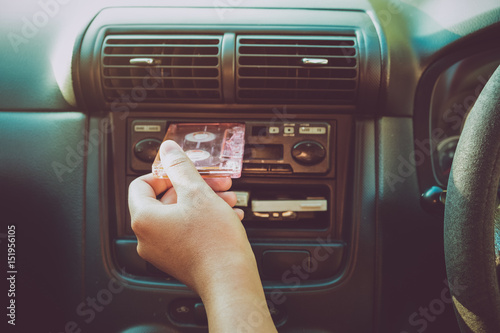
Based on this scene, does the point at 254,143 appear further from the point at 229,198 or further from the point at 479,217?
the point at 479,217

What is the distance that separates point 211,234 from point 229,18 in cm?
76

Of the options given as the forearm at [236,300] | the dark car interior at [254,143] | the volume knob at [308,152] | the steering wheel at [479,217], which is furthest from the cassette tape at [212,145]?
the steering wheel at [479,217]

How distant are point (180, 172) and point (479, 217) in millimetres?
512

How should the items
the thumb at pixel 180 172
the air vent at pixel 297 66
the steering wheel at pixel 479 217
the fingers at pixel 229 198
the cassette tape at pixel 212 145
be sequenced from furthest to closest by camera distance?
1. the air vent at pixel 297 66
2. the cassette tape at pixel 212 145
3. the fingers at pixel 229 198
4. the thumb at pixel 180 172
5. the steering wheel at pixel 479 217

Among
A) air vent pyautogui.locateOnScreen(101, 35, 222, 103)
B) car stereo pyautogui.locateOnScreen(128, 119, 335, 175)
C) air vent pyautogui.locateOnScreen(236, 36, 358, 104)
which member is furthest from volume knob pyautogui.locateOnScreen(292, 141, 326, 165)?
air vent pyautogui.locateOnScreen(101, 35, 222, 103)

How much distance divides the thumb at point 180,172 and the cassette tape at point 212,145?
0.57 ft

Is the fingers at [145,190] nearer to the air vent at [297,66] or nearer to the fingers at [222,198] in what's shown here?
the fingers at [222,198]

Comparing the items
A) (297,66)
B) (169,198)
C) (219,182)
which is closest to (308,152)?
(297,66)

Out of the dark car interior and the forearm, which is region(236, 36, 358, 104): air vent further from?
the forearm

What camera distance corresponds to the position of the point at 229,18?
125 cm

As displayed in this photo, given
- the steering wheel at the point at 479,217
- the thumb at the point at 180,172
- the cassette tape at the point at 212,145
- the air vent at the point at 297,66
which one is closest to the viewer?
the steering wheel at the point at 479,217

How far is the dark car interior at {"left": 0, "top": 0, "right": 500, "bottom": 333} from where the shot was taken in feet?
3.97

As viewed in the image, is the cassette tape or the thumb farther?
the cassette tape

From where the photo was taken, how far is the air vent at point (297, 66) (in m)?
1.18
